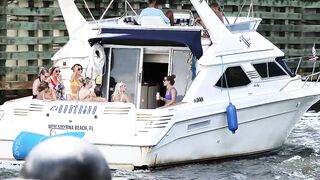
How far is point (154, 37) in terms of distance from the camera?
13578 millimetres

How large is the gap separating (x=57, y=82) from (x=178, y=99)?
2043mm

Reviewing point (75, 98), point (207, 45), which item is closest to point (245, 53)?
point (207, 45)

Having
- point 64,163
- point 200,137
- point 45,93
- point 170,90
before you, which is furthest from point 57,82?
point 64,163

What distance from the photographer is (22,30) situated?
1000 inches

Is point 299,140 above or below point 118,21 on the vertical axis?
below

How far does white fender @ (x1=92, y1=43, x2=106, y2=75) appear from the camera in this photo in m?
14.1

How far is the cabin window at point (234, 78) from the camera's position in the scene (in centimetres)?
1362

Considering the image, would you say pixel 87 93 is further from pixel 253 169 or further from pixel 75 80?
pixel 253 169

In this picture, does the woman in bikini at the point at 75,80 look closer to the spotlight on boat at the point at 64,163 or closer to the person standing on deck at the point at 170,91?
A: the person standing on deck at the point at 170,91

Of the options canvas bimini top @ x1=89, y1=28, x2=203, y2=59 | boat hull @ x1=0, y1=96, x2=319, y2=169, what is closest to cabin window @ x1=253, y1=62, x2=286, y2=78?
boat hull @ x1=0, y1=96, x2=319, y2=169

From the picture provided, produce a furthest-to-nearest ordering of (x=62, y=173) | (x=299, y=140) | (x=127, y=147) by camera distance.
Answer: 1. (x=299, y=140)
2. (x=127, y=147)
3. (x=62, y=173)

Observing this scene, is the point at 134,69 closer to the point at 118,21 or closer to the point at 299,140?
the point at 118,21

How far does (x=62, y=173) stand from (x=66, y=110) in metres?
10.1

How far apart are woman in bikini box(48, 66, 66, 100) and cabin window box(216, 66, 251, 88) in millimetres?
2569
